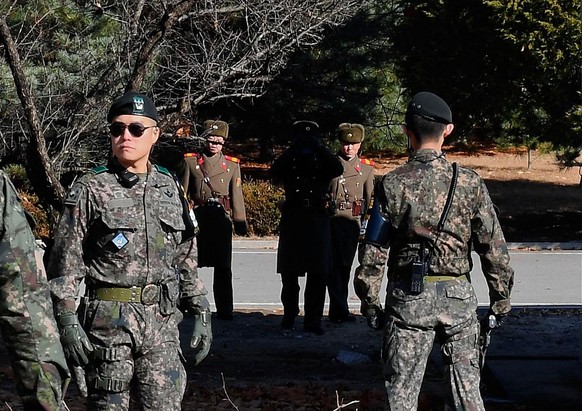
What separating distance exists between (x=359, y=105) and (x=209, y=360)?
43.1 feet

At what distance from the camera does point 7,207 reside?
A: 3.29 metres

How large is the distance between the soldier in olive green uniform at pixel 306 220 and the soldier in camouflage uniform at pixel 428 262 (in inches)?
163

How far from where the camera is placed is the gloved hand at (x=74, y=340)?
15.1 ft

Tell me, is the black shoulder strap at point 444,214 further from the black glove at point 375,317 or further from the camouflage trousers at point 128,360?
the camouflage trousers at point 128,360

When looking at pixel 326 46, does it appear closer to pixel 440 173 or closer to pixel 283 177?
pixel 283 177

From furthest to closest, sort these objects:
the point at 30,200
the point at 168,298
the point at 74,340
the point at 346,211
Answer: the point at 30,200, the point at 346,211, the point at 168,298, the point at 74,340

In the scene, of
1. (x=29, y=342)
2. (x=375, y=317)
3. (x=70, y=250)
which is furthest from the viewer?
(x=375, y=317)

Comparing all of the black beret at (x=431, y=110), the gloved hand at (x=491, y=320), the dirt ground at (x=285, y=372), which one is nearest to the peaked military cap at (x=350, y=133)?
the dirt ground at (x=285, y=372)

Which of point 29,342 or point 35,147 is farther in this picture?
point 35,147

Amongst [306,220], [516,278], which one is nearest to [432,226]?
[306,220]

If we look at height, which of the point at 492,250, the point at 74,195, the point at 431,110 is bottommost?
the point at 492,250

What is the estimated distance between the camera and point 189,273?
5.20 m

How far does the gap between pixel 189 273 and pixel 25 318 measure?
1.97 m

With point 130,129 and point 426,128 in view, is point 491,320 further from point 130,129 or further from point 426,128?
point 130,129
